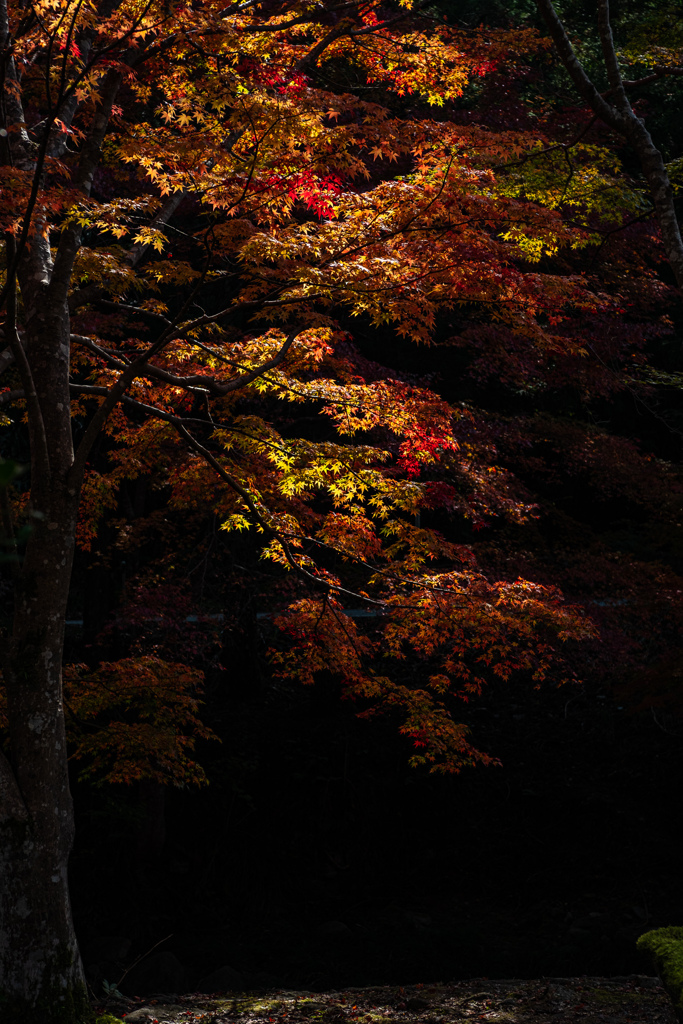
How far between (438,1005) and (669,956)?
7.48 feet

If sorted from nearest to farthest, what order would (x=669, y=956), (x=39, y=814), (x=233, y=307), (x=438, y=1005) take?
(x=669, y=956) → (x=39, y=814) → (x=233, y=307) → (x=438, y=1005)

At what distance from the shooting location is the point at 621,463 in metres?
Answer: 10.2

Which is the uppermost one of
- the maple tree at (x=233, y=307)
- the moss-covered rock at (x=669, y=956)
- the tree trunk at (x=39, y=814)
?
the maple tree at (x=233, y=307)

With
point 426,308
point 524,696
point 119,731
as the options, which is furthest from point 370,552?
point 524,696

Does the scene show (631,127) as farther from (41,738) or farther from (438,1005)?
(438,1005)

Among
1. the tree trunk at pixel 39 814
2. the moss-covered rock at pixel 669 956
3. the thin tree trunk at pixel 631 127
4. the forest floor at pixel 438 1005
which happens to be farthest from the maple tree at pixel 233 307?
the moss-covered rock at pixel 669 956

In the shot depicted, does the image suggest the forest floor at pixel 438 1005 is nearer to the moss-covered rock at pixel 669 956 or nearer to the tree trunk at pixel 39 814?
the moss-covered rock at pixel 669 956

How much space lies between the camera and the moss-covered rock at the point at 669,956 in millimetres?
4496

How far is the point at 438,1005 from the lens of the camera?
21.0 feet

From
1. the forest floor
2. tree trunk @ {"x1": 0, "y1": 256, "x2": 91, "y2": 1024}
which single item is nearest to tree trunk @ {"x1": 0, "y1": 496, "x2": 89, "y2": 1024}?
tree trunk @ {"x1": 0, "y1": 256, "x2": 91, "y2": 1024}

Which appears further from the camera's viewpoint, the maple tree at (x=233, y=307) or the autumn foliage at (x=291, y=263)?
the autumn foliage at (x=291, y=263)

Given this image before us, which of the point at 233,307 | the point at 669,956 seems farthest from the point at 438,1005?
the point at 233,307

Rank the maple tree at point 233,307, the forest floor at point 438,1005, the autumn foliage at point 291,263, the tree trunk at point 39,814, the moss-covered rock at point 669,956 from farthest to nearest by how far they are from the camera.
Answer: the autumn foliage at point 291,263 < the forest floor at point 438,1005 < the maple tree at point 233,307 < the tree trunk at point 39,814 < the moss-covered rock at point 669,956

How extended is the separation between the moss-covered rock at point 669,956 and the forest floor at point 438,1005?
591mm
